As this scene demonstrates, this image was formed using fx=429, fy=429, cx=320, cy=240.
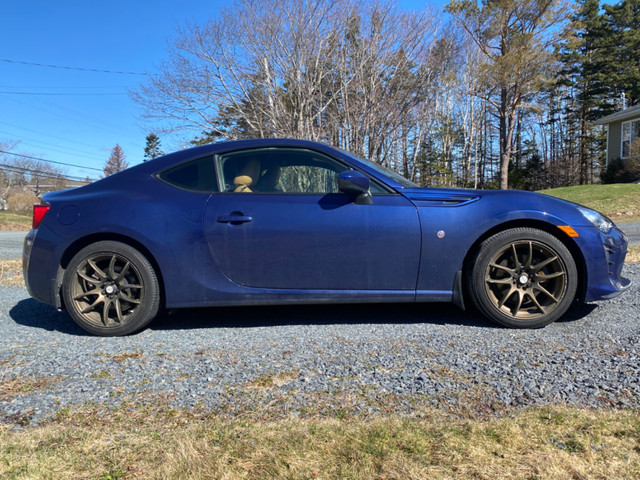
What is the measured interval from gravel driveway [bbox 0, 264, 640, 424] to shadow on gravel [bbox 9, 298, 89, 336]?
0.03 metres

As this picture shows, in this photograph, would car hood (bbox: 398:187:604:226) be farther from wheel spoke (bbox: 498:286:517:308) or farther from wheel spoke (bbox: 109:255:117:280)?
wheel spoke (bbox: 109:255:117:280)

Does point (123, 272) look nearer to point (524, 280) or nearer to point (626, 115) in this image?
point (524, 280)

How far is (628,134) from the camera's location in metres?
27.0

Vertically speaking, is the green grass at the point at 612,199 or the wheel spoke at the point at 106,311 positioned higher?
the green grass at the point at 612,199

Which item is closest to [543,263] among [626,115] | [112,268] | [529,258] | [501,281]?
[529,258]

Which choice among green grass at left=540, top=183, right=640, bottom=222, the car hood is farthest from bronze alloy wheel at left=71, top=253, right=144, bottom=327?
green grass at left=540, top=183, right=640, bottom=222

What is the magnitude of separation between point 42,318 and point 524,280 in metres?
3.99

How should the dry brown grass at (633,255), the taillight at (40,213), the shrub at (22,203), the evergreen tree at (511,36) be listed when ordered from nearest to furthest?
the taillight at (40,213) < the dry brown grass at (633,255) < the evergreen tree at (511,36) < the shrub at (22,203)

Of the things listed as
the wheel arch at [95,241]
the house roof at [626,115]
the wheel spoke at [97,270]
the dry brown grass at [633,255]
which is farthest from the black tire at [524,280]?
the house roof at [626,115]

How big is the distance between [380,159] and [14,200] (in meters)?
33.1

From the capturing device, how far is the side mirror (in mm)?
3061

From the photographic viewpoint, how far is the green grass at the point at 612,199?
1486 cm

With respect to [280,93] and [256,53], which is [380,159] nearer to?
[280,93]

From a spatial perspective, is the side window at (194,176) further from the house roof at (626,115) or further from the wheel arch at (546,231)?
the house roof at (626,115)
